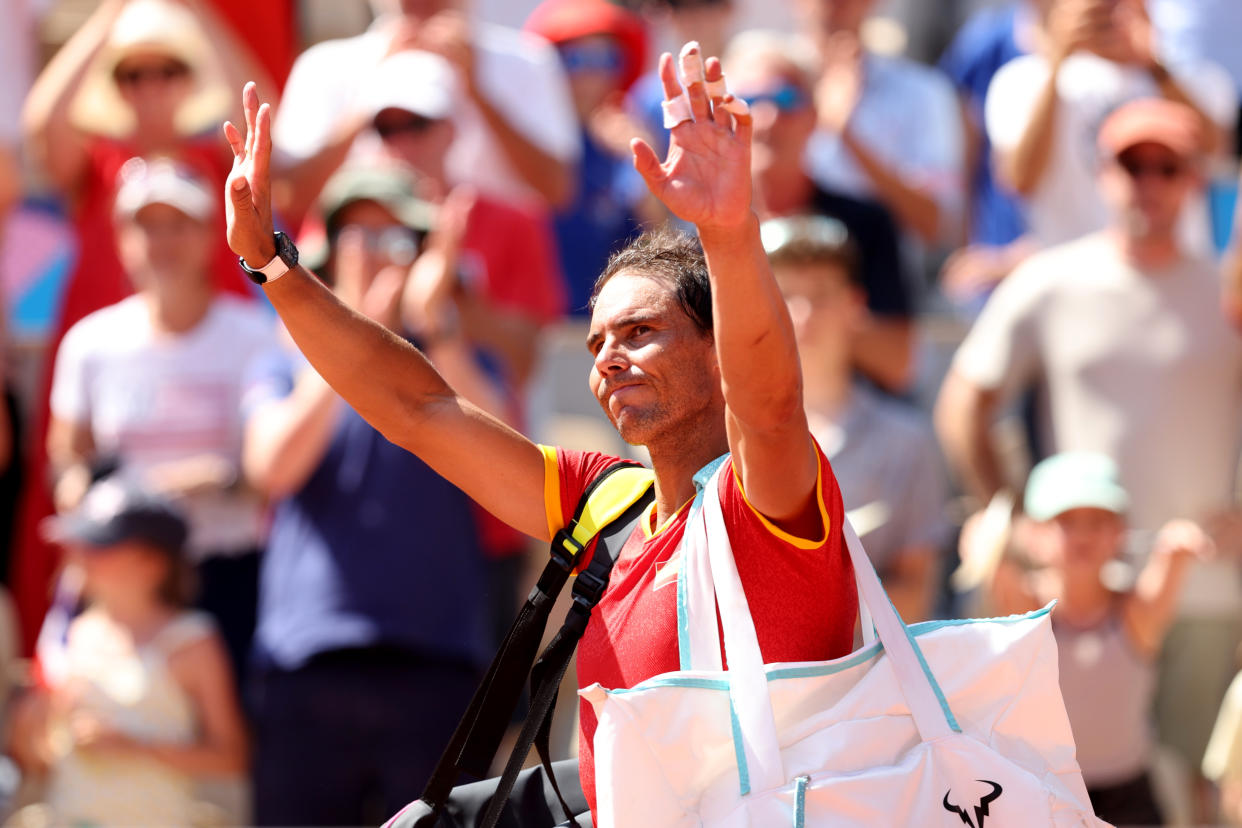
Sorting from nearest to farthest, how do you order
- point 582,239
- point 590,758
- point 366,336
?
point 590,758, point 366,336, point 582,239

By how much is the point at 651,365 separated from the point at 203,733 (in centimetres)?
312

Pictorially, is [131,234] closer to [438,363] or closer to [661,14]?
[438,363]

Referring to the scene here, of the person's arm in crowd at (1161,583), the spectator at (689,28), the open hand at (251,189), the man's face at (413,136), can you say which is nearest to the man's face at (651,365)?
the open hand at (251,189)

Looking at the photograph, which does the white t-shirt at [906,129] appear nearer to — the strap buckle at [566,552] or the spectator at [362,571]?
the spectator at [362,571]

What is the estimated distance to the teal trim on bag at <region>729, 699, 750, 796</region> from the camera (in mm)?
2535

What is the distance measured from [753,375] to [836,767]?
0.59 m

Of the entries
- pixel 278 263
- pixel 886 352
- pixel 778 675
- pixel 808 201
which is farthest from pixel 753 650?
pixel 808 201

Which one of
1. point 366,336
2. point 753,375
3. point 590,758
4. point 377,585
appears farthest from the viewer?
point 377,585

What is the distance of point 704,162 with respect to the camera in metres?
2.57

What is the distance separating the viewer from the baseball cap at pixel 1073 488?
17.5ft

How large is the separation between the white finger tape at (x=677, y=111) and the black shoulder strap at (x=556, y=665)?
2.48 ft

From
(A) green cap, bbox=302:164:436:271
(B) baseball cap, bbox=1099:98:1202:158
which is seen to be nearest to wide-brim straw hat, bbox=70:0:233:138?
(A) green cap, bbox=302:164:436:271

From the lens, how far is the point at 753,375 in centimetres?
253

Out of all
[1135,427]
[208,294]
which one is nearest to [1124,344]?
[1135,427]
